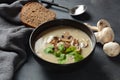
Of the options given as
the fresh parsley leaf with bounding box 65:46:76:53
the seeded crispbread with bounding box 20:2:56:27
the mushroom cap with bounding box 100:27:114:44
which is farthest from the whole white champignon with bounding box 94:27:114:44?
the seeded crispbread with bounding box 20:2:56:27

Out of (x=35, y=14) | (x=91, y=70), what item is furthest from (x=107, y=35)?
(x=35, y=14)

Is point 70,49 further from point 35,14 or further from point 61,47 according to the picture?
point 35,14

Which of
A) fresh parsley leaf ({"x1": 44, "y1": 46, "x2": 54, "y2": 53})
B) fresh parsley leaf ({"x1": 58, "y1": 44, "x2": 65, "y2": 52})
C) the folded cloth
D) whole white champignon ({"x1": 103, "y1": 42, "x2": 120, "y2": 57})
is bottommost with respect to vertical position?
the folded cloth

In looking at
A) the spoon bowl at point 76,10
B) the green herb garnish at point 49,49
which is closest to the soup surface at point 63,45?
the green herb garnish at point 49,49

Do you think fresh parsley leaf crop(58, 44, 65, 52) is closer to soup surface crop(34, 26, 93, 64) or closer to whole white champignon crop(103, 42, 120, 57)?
soup surface crop(34, 26, 93, 64)

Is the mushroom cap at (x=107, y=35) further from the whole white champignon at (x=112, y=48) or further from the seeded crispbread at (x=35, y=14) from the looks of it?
the seeded crispbread at (x=35, y=14)

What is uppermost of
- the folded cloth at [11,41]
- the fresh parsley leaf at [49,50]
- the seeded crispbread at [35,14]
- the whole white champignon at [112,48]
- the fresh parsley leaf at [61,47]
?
the whole white champignon at [112,48]

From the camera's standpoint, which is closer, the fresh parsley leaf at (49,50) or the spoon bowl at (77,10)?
the fresh parsley leaf at (49,50)
